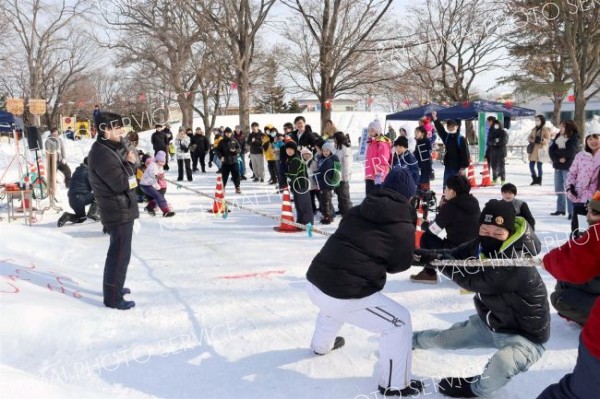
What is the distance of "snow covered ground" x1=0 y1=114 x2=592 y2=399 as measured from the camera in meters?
3.72

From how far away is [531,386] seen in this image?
3.61 m

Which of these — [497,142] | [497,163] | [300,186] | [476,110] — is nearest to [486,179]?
[497,163]

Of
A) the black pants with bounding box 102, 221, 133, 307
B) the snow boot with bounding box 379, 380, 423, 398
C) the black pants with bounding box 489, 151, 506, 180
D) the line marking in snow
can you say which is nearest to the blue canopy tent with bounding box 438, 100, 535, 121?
the black pants with bounding box 489, 151, 506, 180

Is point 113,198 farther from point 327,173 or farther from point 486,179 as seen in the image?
point 486,179

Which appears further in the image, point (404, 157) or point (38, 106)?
point (38, 106)

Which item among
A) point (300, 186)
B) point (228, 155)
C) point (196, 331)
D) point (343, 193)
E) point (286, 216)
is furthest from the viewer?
point (228, 155)

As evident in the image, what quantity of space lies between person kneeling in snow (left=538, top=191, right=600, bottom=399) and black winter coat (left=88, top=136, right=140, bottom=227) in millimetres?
4049

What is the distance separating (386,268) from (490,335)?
0.87 m

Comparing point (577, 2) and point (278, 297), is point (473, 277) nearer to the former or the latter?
point (278, 297)

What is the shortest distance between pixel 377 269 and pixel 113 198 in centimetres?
308

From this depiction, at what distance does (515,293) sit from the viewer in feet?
10.8

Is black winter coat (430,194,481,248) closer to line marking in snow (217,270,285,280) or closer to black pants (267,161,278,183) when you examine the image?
line marking in snow (217,270,285,280)

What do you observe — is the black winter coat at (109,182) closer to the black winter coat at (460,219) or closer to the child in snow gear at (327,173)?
the black winter coat at (460,219)

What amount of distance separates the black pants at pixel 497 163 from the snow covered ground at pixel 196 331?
7.24m
